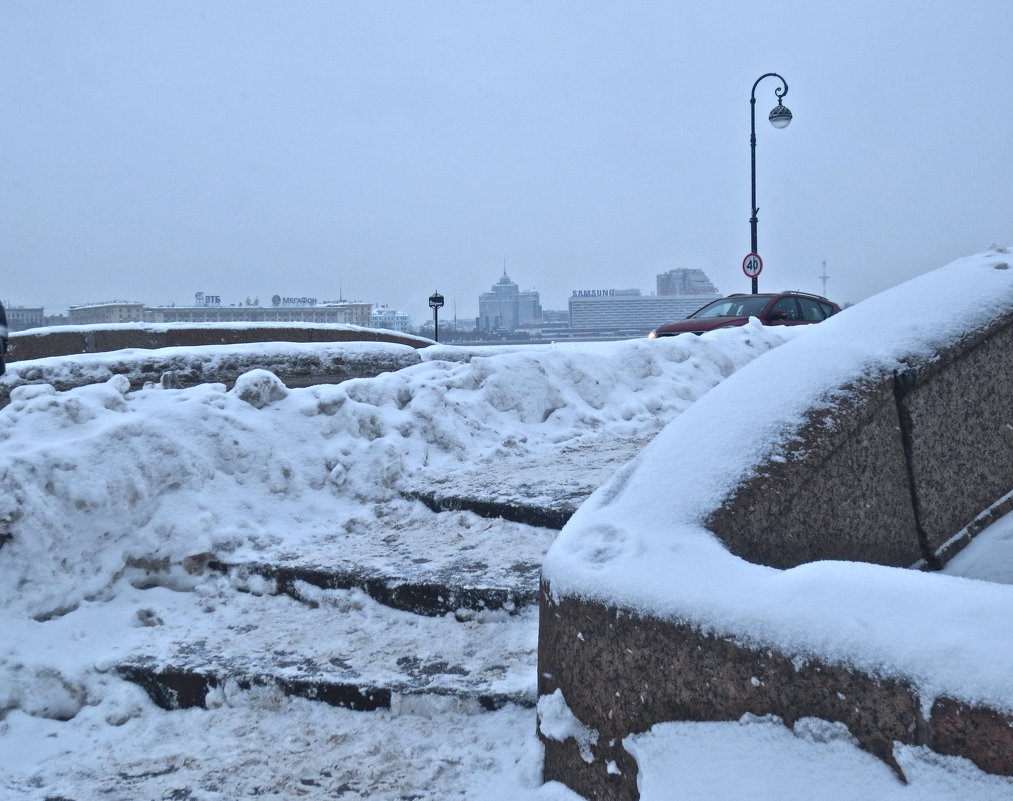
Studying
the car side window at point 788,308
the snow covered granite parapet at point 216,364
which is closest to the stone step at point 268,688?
the snow covered granite parapet at point 216,364

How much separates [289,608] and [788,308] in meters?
10.9

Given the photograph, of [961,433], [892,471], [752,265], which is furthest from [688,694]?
[752,265]

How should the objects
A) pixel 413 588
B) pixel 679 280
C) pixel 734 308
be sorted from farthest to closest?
pixel 679 280
pixel 734 308
pixel 413 588

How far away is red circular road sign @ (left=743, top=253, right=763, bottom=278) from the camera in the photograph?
18.8 m

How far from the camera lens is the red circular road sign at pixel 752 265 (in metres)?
18.8

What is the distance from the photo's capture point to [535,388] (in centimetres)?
587

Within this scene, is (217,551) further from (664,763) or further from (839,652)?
(839,652)

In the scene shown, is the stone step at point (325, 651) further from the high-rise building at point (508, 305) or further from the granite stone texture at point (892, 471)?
the high-rise building at point (508, 305)

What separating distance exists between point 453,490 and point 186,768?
6.59 feet

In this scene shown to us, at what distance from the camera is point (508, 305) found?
361 feet

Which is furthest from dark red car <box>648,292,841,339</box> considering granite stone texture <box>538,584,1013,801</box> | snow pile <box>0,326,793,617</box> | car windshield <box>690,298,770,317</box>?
granite stone texture <box>538,584,1013,801</box>

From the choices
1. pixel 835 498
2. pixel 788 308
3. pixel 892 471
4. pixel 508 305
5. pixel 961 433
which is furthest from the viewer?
pixel 508 305

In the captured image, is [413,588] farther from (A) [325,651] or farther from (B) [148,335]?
(B) [148,335]

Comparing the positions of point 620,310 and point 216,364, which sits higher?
point 620,310
